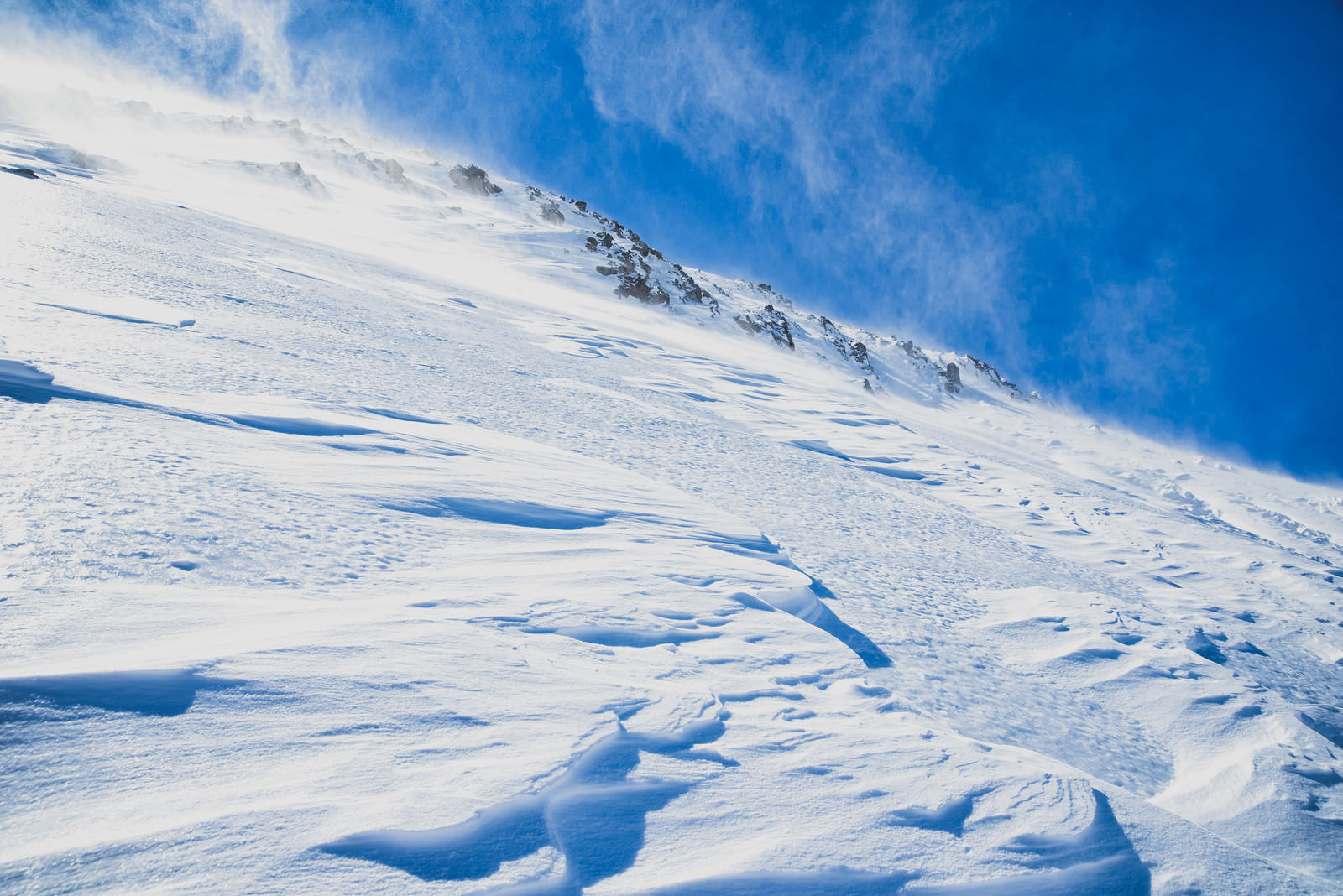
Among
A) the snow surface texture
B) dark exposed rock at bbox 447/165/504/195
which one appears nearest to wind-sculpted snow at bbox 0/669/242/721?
the snow surface texture

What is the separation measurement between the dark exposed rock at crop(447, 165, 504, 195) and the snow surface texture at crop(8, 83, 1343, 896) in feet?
106

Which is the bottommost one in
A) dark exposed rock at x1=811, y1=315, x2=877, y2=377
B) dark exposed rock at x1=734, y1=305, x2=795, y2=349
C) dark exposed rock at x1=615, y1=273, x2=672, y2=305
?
dark exposed rock at x1=615, y1=273, x2=672, y2=305

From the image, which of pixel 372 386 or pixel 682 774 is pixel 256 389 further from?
pixel 682 774

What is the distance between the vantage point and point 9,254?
407 cm

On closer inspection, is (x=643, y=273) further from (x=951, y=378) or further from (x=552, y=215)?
(x=951, y=378)

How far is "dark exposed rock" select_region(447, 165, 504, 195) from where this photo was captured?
33.5 metres

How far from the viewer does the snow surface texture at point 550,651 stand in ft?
3.44

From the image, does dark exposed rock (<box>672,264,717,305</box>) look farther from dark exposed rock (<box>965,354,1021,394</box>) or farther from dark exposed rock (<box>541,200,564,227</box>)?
dark exposed rock (<box>965,354,1021,394</box>)

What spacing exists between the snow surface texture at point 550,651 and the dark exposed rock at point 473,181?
1269 inches

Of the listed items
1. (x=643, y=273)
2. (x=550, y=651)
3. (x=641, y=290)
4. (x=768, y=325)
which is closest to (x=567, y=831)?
(x=550, y=651)

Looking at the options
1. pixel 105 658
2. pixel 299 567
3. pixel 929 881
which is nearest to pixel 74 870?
pixel 105 658

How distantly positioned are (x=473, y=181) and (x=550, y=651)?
37.8 meters

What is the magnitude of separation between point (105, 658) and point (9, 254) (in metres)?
4.94

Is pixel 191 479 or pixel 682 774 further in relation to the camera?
pixel 191 479
